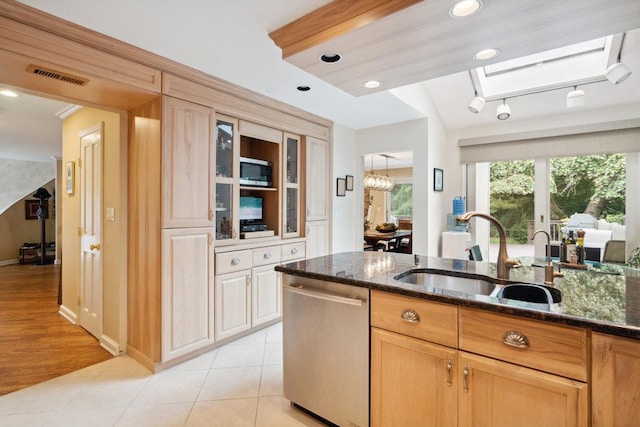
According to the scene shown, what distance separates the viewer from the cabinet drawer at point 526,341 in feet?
3.67

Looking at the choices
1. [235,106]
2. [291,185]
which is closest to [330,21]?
[235,106]

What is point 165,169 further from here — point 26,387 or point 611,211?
point 611,211

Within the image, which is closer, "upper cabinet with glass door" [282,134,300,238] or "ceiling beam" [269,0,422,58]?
"ceiling beam" [269,0,422,58]

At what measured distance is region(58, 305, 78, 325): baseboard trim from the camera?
11.3ft

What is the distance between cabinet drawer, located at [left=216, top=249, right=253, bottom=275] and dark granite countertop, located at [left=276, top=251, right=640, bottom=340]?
1.11 meters

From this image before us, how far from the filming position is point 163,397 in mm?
2168

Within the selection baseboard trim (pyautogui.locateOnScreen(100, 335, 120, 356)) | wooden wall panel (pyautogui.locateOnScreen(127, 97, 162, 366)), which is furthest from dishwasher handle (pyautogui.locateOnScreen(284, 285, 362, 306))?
baseboard trim (pyautogui.locateOnScreen(100, 335, 120, 356))

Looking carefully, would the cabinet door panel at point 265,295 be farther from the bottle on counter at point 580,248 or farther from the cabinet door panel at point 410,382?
the bottle on counter at point 580,248

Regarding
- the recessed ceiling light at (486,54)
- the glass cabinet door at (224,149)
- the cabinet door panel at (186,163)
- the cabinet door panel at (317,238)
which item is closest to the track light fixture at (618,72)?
the recessed ceiling light at (486,54)

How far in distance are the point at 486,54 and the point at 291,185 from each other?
7.31 ft

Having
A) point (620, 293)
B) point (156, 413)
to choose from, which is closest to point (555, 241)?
point (620, 293)

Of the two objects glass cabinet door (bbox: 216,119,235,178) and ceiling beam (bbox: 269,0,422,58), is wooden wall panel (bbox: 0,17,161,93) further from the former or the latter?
ceiling beam (bbox: 269,0,422,58)

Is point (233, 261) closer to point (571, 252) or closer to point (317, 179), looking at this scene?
point (317, 179)

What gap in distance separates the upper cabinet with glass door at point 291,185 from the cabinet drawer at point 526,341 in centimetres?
246
